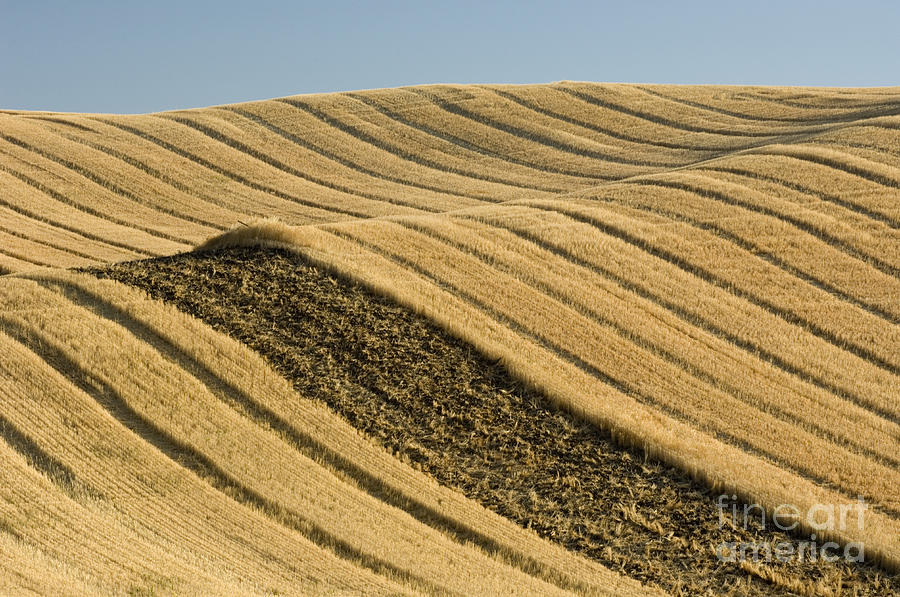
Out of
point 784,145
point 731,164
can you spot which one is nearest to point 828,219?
point 731,164

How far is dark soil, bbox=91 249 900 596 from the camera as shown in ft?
41.1

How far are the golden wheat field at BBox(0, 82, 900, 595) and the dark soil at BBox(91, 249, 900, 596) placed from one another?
0.15 m

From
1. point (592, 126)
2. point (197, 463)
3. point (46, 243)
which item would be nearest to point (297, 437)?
point (197, 463)

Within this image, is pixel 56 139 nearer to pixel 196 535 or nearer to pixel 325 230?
pixel 325 230

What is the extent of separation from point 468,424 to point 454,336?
9.90ft

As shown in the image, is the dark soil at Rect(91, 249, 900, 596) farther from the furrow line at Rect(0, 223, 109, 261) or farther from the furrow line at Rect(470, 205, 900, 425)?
the furrow line at Rect(0, 223, 109, 261)

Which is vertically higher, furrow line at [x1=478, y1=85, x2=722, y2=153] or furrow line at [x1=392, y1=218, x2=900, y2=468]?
furrow line at [x1=478, y1=85, x2=722, y2=153]

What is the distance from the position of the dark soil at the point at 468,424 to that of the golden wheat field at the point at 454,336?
15 centimetres

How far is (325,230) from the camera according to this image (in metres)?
22.9

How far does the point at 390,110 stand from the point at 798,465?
3551cm

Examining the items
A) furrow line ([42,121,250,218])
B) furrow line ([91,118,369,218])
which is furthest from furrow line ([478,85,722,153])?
furrow line ([42,121,250,218])

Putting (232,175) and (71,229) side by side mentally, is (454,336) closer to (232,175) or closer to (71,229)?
(71,229)

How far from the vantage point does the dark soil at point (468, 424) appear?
494 inches

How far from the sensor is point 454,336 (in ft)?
58.5
